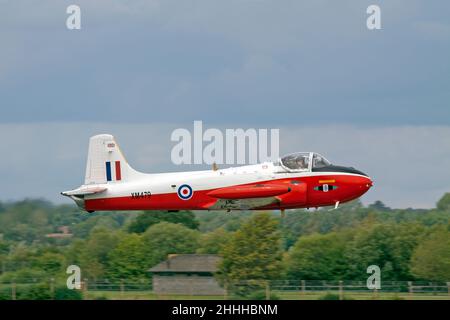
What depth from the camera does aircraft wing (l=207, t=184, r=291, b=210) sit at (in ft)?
208

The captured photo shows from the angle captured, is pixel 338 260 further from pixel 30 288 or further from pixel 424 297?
pixel 30 288

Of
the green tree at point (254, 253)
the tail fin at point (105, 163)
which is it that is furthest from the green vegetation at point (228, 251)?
the tail fin at point (105, 163)

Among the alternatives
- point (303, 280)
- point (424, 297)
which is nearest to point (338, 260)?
point (303, 280)

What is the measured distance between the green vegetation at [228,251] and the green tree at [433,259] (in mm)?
50

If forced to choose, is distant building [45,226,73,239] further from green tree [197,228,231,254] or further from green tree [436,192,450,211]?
green tree [436,192,450,211]

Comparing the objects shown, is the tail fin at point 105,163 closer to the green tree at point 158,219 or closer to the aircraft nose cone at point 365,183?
the aircraft nose cone at point 365,183

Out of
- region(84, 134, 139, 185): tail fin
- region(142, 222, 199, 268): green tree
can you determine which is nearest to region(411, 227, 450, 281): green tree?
region(142, 222, 199, 268): green tree

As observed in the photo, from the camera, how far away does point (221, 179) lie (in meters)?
63.7

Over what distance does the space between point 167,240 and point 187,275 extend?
28.9 ft

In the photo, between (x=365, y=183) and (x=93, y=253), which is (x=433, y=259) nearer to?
(x=365, y=183)

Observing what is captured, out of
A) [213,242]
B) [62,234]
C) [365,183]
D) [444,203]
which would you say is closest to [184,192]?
[365,183]

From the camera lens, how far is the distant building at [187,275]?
2936 inches

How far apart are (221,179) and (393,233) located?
72.3 feet

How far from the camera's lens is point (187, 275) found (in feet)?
254
